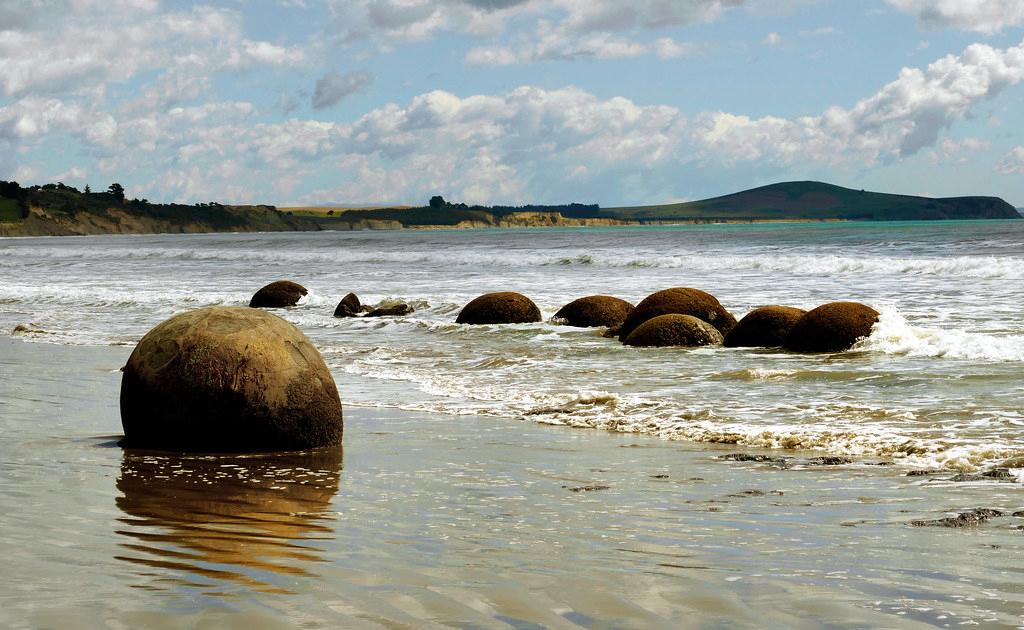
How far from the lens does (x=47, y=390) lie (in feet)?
39.7

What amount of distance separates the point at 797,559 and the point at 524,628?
1.66m

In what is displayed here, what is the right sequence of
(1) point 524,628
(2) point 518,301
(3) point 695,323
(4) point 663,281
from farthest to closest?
(4) point 663,281, (2) point 518,301, (3) point 695,323, (1) point 524,628

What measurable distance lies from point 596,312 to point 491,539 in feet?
50.6

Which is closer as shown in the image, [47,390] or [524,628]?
[524,628]

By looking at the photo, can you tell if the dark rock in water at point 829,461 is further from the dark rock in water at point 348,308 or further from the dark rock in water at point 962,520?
the dark rock in water at point 348,308

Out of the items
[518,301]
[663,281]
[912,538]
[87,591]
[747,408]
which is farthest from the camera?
[663,281]

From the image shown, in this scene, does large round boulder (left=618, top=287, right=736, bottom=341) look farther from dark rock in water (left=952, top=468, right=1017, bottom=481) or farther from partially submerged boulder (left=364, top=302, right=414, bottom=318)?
dark rock in water (left=952, top=468, right=1017, bottom=481)

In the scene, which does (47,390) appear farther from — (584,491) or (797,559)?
(797,559)

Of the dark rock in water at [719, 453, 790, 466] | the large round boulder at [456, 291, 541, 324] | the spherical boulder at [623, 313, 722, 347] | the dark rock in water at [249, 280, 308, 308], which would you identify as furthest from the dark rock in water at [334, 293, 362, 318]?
the dark rock in water at [719, 453, 790, 466]

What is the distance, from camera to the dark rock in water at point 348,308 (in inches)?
993

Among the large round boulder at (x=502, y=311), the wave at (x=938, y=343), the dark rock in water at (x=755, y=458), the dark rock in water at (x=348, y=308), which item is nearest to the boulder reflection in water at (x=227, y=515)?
the dark rock in water at (x=755, y=458)

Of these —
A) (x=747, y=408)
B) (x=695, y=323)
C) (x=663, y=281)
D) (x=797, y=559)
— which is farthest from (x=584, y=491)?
(x=663, y=281)

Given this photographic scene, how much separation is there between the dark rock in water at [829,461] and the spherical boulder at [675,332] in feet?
28.5

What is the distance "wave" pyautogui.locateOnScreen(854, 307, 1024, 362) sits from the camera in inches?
563
